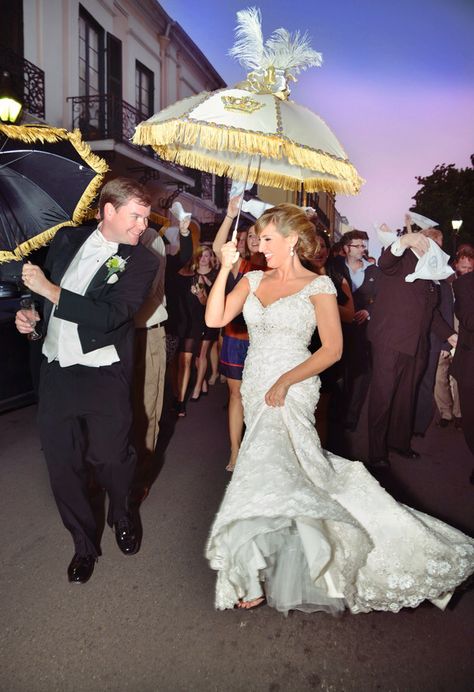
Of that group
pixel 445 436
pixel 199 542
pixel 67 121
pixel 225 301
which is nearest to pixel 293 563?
pixel 199 542

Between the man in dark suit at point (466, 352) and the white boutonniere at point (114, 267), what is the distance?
352 cm

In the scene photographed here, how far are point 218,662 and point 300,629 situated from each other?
51 cm

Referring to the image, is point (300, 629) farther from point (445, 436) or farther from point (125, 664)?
point (445, 436)

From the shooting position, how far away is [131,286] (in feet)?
10.5

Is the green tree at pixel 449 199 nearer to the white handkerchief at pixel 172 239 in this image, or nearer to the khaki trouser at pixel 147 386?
the white handkerchief at pixel 172 239

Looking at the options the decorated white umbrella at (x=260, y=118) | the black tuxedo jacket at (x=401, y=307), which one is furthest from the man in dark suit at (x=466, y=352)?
the decorated white umbrella at (x=260, y=118)

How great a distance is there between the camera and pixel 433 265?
4.79m

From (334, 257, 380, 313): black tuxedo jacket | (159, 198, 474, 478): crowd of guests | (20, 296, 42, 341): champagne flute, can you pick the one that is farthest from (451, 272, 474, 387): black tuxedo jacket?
(20, 296, 42, 341): champagne flute

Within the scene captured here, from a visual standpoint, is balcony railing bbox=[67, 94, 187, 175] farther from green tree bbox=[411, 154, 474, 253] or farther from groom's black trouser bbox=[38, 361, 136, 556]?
green tree bbox=[411, 154, 474, 253]

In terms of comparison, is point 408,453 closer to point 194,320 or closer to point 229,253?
point 194,320

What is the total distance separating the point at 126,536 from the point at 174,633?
35.3 inches

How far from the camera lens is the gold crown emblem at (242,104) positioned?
3.13m

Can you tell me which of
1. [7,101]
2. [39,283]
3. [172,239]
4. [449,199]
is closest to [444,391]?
[172,239]

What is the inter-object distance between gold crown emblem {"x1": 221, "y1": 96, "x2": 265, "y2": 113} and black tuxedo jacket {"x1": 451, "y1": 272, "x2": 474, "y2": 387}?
303 centimetres
